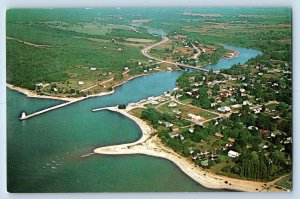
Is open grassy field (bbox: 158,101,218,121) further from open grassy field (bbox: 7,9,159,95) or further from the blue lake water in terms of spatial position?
open grassy field (bbox: 7,9,159,95)

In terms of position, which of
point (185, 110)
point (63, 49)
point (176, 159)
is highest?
point (63, 49)

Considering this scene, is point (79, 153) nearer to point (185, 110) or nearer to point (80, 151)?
point (80, 151)

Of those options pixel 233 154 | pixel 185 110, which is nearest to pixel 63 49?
pixel 185 110

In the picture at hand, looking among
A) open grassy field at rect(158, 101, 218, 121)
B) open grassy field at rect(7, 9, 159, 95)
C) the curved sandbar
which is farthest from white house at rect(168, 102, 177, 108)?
open grassy field at rect(7, 9, 159, 95)

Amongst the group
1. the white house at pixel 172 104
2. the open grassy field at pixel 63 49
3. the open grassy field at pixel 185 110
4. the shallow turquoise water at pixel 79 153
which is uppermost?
the open grassy field at pixel 63 49

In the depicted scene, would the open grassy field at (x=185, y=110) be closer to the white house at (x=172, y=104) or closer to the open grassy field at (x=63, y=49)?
the white house at (x=172, y=104)

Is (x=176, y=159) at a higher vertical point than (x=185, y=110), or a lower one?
lower

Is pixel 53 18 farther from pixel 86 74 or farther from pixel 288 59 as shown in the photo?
pixel 288 59

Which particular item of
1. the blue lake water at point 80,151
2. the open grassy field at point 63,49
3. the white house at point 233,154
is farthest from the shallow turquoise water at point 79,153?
the white house at point 233,154
